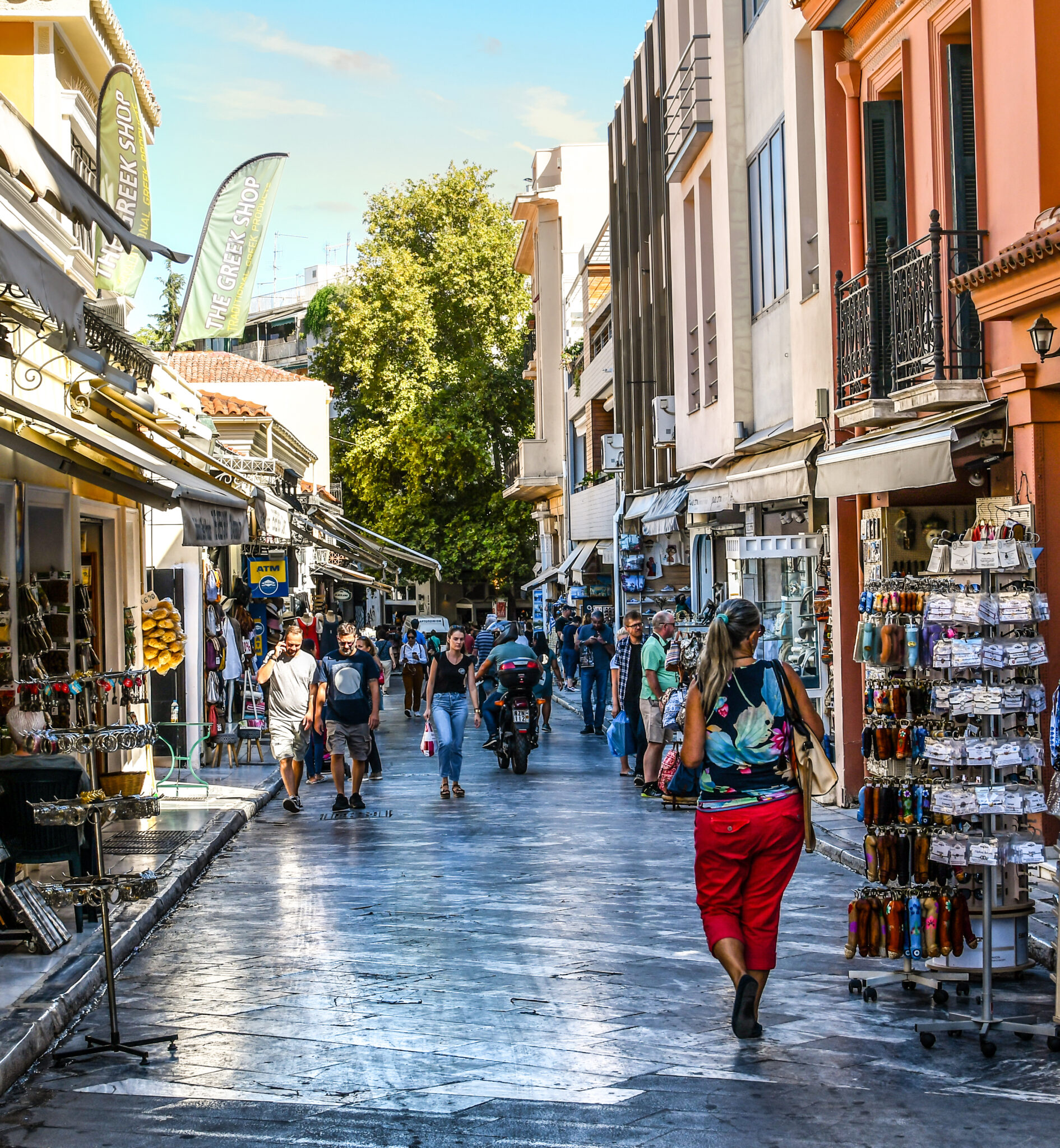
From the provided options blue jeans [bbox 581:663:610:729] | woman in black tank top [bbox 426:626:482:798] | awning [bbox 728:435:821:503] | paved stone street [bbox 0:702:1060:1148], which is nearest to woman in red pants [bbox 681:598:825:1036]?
paved stone street [bbox 0:702:1060:1148]

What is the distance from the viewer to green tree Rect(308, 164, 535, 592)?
53.5 metres

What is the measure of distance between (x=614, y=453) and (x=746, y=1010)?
25293mm

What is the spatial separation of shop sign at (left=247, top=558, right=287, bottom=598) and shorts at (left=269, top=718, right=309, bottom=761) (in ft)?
31.9

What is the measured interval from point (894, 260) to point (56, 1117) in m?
9.74

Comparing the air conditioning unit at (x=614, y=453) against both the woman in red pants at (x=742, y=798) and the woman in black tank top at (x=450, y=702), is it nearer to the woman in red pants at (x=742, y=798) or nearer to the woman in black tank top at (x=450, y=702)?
the woman in black tank top at (x=450, y=702)

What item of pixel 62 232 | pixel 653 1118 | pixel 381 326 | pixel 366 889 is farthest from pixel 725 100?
pixel 381 326

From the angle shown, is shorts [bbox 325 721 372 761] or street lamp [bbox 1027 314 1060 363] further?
shorts [bbox 325 721 372 761]

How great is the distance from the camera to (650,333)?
28.1m

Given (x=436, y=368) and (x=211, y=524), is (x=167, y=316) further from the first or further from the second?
(x=211, y=524)

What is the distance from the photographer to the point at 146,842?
12.3 meters

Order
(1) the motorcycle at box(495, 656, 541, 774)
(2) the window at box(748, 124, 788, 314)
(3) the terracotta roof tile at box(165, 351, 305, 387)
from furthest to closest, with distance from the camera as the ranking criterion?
1. (3) the terracotta roof tile at box(165, 351, 305, 387)
2. (1) the motorcycle at box(495, 656, 541, 774)
3. (2) the window at box(748, 124, 788, 314)

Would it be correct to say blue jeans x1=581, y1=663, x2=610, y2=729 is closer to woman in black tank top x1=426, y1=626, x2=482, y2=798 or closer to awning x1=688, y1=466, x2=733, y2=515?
awning x1=688, y1=466, x2=733, y2=515

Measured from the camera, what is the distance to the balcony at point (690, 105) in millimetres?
20828

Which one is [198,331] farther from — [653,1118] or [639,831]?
[653,1118]
